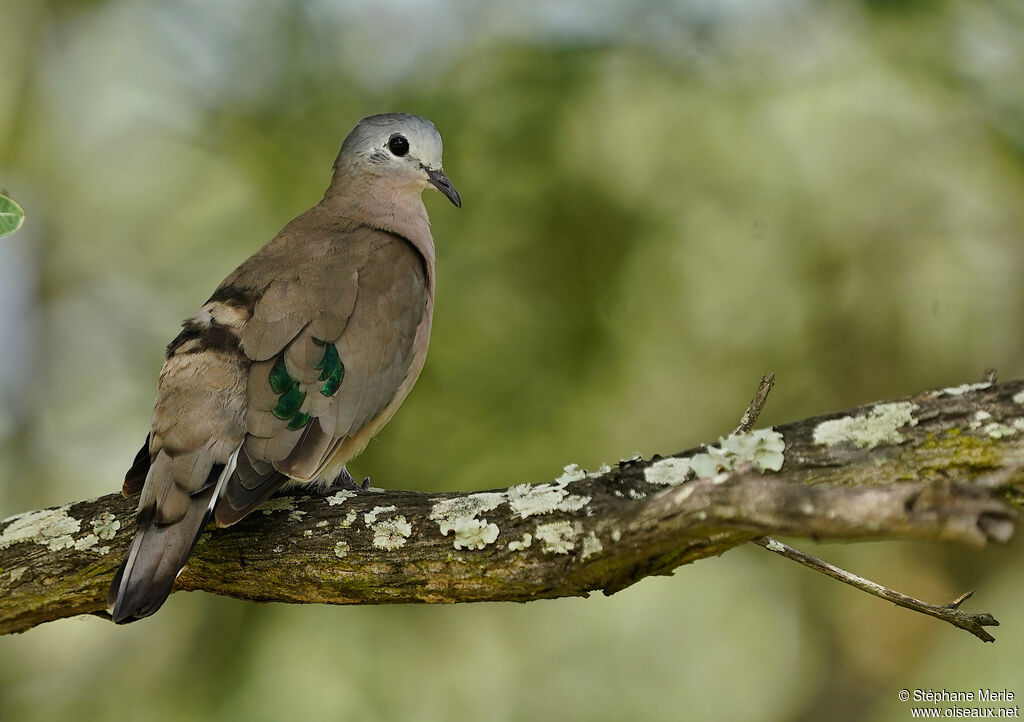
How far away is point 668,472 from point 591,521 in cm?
26

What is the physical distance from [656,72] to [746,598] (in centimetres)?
340

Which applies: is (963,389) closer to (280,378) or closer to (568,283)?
(280,378)

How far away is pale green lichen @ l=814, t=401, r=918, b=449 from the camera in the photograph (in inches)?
100.0

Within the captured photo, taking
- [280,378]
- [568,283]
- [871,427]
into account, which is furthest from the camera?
[568,283]

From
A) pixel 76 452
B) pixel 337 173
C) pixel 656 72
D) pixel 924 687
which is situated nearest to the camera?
pixel 337 173

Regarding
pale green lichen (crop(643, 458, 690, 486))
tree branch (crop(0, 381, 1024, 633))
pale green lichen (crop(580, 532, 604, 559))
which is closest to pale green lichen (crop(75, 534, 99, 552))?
tree branch (crop(0, 381, 1024, 633))

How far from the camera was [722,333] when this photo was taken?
20.8 ft

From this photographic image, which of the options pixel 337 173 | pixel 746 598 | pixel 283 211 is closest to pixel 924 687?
pixel 746 598

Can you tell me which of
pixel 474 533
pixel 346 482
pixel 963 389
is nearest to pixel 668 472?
pixel 474 533

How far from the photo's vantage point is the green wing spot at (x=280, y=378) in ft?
11.0

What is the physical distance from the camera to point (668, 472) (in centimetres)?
270

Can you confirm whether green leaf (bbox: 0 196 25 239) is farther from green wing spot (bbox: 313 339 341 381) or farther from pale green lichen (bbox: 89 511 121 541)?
green wing spot (bbox: 313 339 341 381)

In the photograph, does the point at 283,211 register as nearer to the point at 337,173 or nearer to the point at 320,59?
the point at 320,59

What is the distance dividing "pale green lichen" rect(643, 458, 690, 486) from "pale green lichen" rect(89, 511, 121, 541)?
5.49 feet
